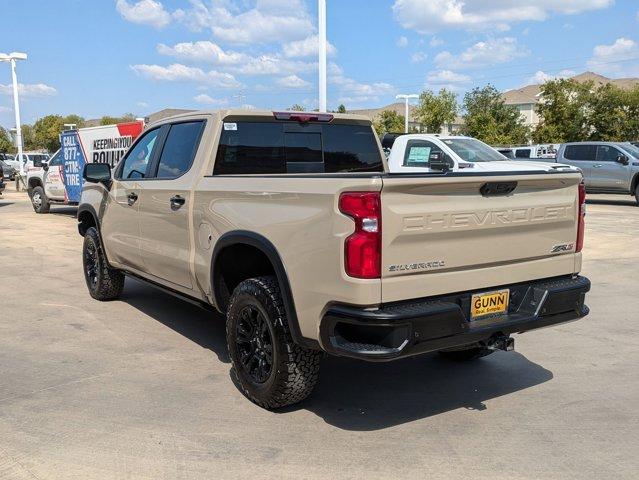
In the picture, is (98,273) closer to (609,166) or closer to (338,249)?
(338,249)

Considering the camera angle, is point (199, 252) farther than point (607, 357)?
No

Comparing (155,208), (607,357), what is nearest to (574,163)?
(607,357)


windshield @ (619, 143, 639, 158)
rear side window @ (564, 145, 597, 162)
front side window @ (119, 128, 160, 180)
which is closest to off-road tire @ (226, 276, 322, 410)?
front side window @ (119, 128, 160, 180)

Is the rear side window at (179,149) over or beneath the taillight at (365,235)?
over

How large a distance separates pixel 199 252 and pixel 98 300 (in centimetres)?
313

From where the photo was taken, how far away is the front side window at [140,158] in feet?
19.1

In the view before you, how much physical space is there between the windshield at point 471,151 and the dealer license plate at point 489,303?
9.79m

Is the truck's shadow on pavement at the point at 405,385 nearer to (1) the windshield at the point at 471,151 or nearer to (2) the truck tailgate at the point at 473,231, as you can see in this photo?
(2) the truck tailgate at the point at 473,231

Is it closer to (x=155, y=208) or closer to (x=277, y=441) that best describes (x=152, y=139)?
(x=155, y=208)

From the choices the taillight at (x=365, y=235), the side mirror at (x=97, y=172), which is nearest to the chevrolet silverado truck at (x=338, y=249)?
the taillight at (x=365, y=235)

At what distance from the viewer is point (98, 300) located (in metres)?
7.27

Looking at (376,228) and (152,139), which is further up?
(152,139)

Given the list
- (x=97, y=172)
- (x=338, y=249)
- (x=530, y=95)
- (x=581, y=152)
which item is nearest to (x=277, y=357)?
(x=338, y=249)

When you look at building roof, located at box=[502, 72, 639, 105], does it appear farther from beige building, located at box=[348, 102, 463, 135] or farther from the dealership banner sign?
the dealership banner sign
